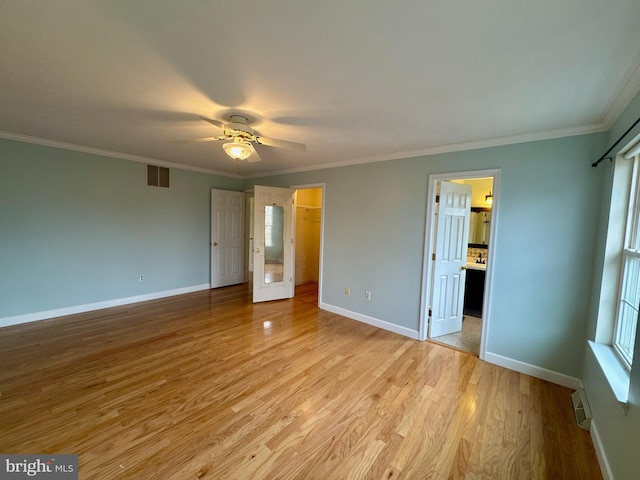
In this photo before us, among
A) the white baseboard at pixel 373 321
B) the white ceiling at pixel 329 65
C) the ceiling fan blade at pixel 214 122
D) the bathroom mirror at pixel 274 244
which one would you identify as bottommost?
the white baseboard at pixel 373 321

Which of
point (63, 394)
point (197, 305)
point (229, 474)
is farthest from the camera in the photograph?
point (197, 305)

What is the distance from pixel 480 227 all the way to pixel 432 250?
204 centimetres

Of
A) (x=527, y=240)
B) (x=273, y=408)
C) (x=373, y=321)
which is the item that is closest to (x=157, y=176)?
(x=273, y=408)

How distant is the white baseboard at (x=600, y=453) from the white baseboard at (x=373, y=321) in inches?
65.6

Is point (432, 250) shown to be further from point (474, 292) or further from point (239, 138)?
point (239, 138)

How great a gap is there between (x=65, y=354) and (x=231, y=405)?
207 centimetres

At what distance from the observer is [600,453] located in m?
1.64

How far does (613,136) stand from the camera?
2.06 metres

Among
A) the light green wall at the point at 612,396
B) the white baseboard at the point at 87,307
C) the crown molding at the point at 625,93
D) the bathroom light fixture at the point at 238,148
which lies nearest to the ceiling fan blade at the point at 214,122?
the bathroom light fixture at the point at 238,148

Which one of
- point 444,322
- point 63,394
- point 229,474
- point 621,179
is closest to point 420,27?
point 621,179

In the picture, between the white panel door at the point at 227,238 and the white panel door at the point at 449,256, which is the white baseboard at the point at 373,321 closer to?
the white panel door at the point at 449,256

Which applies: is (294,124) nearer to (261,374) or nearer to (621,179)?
(261,374)

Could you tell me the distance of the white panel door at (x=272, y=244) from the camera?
4441mm

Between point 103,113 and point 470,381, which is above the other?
point 103,113
